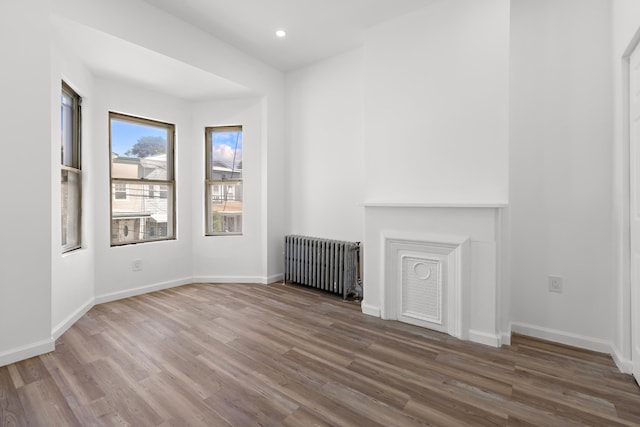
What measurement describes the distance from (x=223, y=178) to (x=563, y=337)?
14.5 ft

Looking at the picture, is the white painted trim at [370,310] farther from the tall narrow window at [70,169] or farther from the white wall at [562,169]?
the tall narrow window at [70,169]

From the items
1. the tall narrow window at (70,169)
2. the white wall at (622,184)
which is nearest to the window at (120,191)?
the tall narrow window at (70,169)

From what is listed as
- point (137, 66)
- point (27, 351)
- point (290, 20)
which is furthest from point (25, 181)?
point (290, 20)

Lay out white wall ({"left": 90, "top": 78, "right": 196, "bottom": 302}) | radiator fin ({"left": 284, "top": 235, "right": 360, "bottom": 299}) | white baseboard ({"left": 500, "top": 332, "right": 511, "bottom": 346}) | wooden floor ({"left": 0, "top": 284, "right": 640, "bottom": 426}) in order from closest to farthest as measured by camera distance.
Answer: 1. wooden floor ({"left": 0, "top": 284, "right": 640, "bottom": 426})
2. white baseboard ({"left": 500, "top": 332, "right": 511, "bottom": 346})
3. white wall ({"left": 90, "top": 78, "right": 196, "bottom": 302})
4. radiator fin ({"left": 284, "top": 235, "right": 360, "bottom": 299})

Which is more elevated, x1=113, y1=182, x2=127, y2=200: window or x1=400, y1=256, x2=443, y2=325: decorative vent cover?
x1=113, y1=182, x2=127, y2=200: window

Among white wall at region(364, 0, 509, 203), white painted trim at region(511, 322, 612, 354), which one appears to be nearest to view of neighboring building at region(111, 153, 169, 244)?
white wall at region(364, 0, 509, 203)

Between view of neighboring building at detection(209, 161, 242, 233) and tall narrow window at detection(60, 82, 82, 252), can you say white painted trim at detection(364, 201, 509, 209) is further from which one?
tall narrow window at detection(60, 82, 82, 252)

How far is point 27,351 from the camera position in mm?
2336

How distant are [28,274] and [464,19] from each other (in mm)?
4250

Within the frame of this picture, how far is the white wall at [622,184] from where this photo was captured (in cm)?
215

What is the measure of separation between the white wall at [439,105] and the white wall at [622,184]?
71 cm

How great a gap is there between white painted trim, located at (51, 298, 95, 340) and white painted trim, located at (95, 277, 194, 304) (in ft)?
0.42

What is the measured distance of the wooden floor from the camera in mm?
1710

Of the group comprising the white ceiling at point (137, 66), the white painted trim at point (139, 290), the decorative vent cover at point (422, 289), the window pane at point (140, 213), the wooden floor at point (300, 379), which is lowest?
the wooden floor at point (300, 379)
